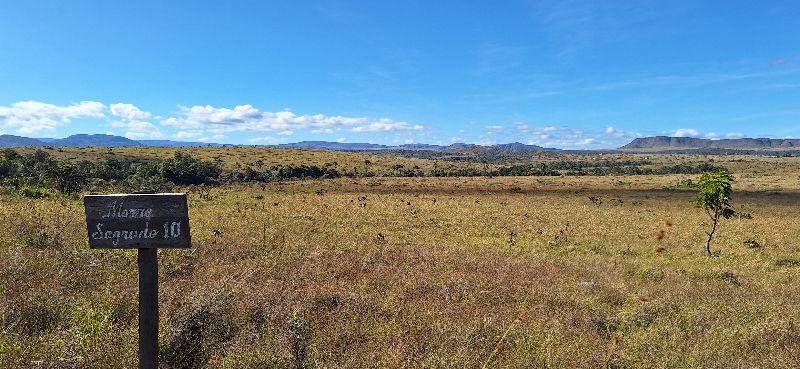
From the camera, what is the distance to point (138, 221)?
4074mm

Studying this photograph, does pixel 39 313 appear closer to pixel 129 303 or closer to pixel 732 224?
pixel 129 303

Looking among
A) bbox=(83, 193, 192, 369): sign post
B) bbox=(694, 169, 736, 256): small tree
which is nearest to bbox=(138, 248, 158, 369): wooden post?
bbox=(83, 193, 192, 369): sign post

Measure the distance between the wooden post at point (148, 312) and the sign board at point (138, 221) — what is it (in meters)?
0.21

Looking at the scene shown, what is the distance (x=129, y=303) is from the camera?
6.52m

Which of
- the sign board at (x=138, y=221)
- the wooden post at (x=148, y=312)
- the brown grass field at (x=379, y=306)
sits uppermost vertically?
the sign board at (x=138, y=221)

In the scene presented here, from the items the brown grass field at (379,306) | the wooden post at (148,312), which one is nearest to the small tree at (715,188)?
the brown grass field at (379,306)

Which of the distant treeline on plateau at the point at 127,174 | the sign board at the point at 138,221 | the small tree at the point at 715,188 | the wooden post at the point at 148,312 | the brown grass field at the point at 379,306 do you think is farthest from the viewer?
the distant treeline on plateau at the point at 127,174

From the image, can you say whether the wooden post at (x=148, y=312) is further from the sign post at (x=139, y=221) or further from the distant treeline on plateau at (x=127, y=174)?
the distant treeline on plateau at (x=127, y=174)

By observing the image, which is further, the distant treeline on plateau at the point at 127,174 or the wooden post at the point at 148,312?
the distant treeline on plateau at the point at 127,174

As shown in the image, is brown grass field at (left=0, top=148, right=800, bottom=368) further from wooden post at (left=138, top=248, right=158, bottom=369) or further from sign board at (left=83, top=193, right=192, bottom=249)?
sign board at (left=83, top=193, right=192, bottom=249)

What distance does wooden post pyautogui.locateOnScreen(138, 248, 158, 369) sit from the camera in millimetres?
4184

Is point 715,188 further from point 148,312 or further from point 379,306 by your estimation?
point 148,312

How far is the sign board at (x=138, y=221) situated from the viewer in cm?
407

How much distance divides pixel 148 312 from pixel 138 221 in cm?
89
